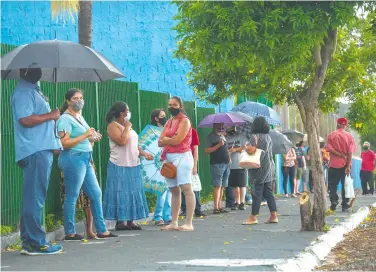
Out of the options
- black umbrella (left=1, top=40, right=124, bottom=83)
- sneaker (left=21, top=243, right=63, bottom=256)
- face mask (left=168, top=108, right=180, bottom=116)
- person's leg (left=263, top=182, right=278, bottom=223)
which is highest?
black umbrella (left=1, top=40, right=124, bottom=83)

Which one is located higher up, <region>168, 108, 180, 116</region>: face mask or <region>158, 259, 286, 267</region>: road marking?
<region>168, 108, 180, 116</region>: face mask

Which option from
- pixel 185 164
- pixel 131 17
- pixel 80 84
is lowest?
pixel 185 164

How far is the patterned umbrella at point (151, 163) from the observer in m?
14.9

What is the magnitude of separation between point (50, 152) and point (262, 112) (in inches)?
537

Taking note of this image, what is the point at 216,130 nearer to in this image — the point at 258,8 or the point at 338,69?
the point at 338,69

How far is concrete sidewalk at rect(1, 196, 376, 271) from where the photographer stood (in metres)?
8.75

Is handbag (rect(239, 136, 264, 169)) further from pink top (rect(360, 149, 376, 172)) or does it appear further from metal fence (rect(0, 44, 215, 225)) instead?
pink top (rect(360, 149, 376, 172))

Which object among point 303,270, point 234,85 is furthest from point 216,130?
→ point 303,270

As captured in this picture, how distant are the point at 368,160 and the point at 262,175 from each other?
19.9 meters

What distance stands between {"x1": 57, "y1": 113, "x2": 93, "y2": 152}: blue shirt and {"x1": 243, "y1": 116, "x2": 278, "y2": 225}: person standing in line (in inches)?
152

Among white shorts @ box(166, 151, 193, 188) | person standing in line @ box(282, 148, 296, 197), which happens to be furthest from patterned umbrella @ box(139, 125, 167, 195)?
person standing in line @ box(282, 148, 296, 197)

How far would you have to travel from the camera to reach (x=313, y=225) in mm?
12992

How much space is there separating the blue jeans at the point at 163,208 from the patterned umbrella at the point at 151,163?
0.16 metres

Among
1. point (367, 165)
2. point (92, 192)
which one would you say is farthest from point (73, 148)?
point (367, 165)
